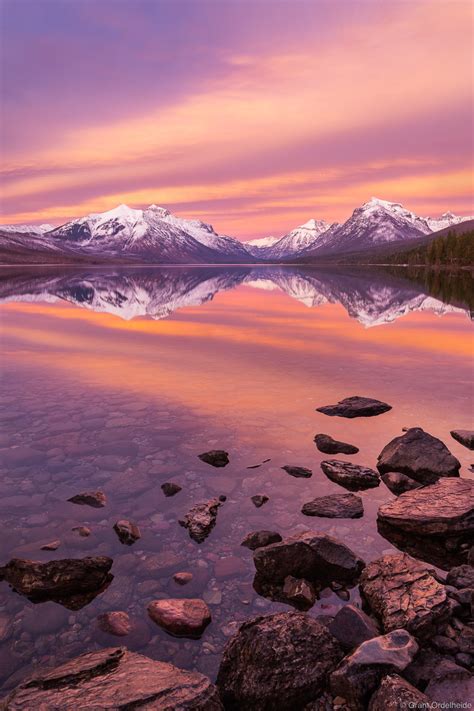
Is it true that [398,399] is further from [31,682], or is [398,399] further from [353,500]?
[31,682]

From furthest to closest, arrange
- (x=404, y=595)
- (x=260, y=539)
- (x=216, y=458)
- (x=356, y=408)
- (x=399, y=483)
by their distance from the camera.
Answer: (x=356, y=408), (x=216, y=458), (x=399, y=483), (x=260, y=539), (x=404, y=595)

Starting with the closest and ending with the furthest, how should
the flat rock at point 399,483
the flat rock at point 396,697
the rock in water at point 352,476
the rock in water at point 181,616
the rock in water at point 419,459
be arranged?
the flat rock at point 396,697 → the rock in water at point 181,616 → the flat rock at point 399,483 → the rock in water at point 352,476 → the rock in water at point 419,459

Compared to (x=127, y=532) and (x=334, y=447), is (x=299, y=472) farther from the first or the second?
(x=127, y=532)

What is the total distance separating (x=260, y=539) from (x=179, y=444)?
6.54 metres

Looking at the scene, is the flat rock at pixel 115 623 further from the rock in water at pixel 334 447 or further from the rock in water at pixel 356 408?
the rock in water at pixel 356 408

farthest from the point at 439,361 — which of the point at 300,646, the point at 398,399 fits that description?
the point at 300,646

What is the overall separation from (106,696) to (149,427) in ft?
40.9

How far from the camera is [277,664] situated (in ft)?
23.9

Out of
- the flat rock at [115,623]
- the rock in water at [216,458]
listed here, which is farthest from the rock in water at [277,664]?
the rock in water at [216,458]

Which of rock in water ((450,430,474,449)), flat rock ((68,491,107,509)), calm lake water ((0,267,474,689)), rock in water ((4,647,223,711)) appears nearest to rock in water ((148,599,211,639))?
calm lake water ((0,267,474,689))

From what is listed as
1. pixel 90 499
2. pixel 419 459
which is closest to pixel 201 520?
pixel 90 499

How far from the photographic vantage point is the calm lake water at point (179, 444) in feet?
30.3

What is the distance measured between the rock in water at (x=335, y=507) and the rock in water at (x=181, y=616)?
14.9 feet

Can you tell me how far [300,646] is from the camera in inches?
295
